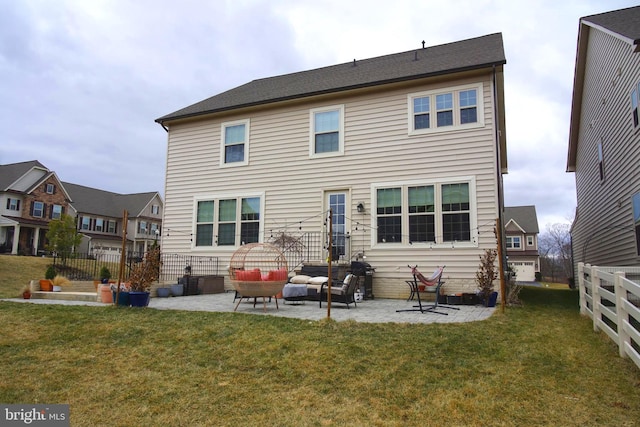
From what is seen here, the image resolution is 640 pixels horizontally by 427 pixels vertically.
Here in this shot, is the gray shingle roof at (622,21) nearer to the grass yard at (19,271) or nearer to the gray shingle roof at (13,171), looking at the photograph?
the grass yard at (19,271)

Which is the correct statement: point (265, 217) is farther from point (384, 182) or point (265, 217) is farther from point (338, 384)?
point (338, 384)

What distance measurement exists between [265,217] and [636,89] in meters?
9.80

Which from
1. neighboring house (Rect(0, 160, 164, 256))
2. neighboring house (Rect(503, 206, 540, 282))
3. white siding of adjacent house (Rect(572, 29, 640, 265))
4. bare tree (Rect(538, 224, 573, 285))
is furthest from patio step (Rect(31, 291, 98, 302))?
bare tree (Rect(538, 224, 573, 285))

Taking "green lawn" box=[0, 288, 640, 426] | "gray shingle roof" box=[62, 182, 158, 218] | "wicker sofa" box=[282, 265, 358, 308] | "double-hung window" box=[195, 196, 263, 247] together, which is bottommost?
"green lawn" box=[0, 288, 640, 426]

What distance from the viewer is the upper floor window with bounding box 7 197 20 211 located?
1193 inches

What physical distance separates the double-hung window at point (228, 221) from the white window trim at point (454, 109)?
5.11 meters

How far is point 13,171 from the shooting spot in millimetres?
31875

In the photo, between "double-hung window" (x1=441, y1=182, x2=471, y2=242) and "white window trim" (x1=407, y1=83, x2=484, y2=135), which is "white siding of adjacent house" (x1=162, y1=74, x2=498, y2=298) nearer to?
"white window trim" (x1=407, y1=83, x2=484, y2=135)

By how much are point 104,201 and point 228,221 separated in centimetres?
3363

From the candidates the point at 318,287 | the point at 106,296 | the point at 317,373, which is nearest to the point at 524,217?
the point at 318,287

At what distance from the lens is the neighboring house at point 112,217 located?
37281 mm

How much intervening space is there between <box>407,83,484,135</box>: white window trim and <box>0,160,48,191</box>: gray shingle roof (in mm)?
32348

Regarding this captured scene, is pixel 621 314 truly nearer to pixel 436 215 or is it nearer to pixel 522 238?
pixel 436 215

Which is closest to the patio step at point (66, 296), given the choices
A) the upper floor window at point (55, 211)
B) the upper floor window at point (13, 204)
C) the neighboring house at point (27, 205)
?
the neighboring house at point (27, 205)
